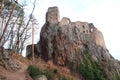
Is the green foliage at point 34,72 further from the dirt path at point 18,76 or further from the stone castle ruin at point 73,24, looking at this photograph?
the stone castle ruin at point 73,24

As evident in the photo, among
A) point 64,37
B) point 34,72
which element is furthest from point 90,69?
point 34,72

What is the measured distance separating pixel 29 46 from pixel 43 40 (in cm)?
329

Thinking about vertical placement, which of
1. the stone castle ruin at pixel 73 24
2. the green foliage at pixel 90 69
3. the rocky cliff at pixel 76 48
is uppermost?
the stone castle ruin at pixel 73 24

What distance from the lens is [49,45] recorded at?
4022 cm

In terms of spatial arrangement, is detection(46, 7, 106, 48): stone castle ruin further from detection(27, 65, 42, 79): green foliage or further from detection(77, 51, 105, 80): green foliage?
detection(27, 65, 42, 79): green foliage

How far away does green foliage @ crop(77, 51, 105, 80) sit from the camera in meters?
37.3

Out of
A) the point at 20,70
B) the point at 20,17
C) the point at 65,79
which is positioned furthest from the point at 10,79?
the point at 20,17

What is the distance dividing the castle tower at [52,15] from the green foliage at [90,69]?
25.6ft

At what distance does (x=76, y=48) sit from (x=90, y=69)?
3.87 m

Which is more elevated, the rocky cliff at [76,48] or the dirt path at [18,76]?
the rocky cliff at [76,48]

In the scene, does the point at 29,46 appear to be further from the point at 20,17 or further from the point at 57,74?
the point at 57,74

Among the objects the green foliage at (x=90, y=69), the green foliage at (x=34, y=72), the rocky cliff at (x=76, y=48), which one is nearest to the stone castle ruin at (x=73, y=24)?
the rocky cliff at (x=76, y=48)

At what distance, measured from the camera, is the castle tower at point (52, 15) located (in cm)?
4266

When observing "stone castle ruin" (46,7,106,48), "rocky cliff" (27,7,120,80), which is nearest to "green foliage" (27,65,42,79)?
"rocky cliff" (27,7,120,80)
